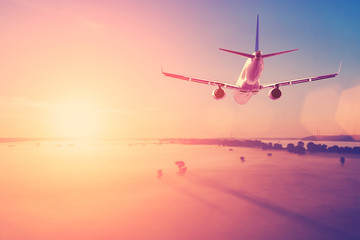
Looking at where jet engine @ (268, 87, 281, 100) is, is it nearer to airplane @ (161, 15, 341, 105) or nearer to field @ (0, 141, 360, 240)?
airplane @ (161, 15, 341, 105)

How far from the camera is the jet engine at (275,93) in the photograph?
2846 cm

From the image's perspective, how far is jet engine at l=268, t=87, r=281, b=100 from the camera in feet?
93.4

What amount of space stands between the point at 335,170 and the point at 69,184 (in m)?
216

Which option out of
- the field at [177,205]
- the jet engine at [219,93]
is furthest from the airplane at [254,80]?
the field at [177,205]

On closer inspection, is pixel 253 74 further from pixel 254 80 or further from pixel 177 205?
pixel 177 205

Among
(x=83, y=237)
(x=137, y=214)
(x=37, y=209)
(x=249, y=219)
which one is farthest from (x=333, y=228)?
(x=37, y=209)

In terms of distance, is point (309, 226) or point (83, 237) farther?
point (309, 226)

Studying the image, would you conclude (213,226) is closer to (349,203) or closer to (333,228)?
(333,228)

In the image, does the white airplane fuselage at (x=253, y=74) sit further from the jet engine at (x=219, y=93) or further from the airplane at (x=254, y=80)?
the jet engine at (x=219, y=93)

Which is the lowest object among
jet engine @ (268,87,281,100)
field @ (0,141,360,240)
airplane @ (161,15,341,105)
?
field @ (0,141,360,240)

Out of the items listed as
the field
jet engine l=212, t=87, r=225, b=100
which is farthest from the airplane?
the field

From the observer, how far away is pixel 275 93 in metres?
28.6

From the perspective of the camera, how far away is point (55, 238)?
71312mm

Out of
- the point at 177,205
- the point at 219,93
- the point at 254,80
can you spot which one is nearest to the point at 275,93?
the point at 254,80
